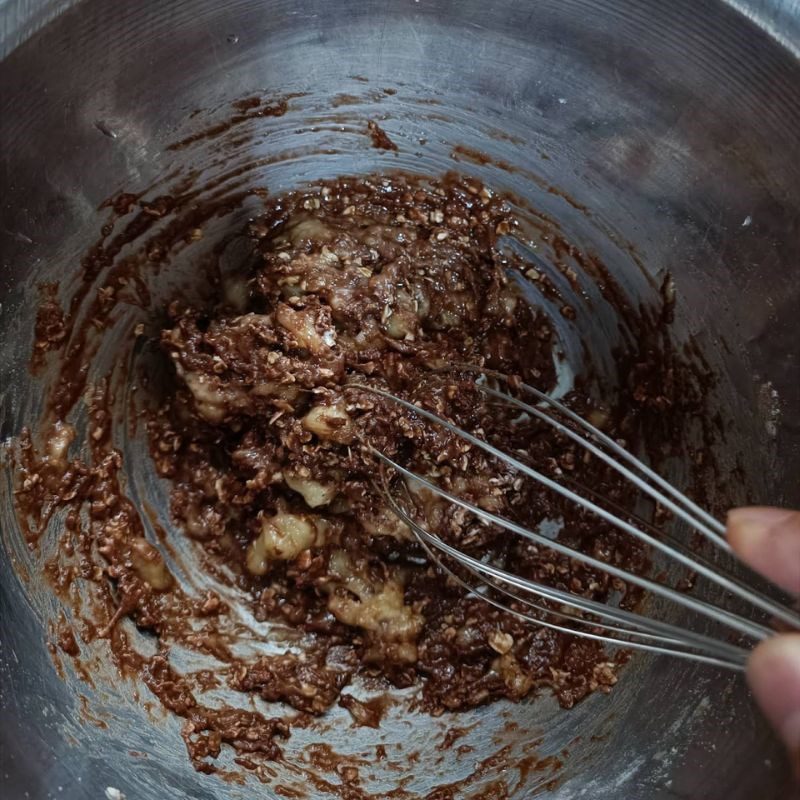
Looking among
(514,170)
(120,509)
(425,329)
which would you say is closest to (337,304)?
(425,329)

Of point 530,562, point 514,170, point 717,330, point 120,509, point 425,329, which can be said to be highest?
point 514,170

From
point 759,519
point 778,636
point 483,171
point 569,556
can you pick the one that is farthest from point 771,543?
point 483,171

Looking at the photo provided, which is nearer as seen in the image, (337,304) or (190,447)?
(337,304)

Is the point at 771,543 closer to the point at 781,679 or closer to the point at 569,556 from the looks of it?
the point at 781,679

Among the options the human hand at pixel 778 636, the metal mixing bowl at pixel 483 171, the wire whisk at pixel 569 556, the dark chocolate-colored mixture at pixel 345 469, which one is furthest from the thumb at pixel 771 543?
the dark chocolate-colored mixture at pixel 345 469

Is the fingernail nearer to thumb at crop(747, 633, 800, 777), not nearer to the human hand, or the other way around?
the human hand

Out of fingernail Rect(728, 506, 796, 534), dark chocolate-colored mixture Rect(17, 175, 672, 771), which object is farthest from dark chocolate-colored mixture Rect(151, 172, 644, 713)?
fingernail Rect(728, 506, 796, 534)

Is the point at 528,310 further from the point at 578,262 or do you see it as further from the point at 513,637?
the point at 513,637
